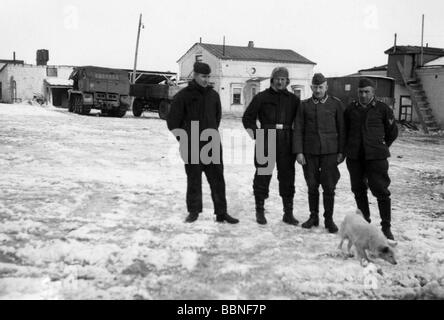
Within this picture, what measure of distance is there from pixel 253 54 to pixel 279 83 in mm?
33557

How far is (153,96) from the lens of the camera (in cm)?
2512

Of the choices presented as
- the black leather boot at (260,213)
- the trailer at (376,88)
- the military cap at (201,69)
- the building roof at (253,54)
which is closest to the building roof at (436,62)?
the trailer at (376,88)

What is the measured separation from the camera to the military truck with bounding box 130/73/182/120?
24.0 metres

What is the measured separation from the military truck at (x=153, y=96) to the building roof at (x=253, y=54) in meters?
11.4

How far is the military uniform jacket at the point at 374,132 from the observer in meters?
5.34

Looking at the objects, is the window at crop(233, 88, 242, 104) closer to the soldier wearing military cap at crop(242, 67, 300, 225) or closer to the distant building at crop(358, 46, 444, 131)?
the distant building at crop(358, 46, 444, 131)

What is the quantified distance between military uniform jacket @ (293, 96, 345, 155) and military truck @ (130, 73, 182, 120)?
18.3 m

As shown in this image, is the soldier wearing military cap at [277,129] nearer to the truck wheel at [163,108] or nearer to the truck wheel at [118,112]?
the truck wheel at [163,108]

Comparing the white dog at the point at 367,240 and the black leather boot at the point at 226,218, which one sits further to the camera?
the black leather boot at the point at 226,218

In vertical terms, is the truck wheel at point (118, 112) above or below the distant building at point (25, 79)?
below

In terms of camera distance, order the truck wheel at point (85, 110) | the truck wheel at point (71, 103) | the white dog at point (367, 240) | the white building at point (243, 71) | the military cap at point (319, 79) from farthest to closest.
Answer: the white building at point (243, 71), the truck wheel at point (71, 103), the truck wheel at point (85, 110), the military cap at point (319, 79), the white dog at point (367, 240)

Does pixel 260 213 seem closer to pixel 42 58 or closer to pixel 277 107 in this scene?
pixel 277 107

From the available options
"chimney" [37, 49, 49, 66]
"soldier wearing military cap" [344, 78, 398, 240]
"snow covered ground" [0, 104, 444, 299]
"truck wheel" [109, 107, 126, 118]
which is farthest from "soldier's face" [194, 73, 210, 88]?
"chimney" [37, 49, 49, 66]

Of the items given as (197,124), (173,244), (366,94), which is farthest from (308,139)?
(173,244)
